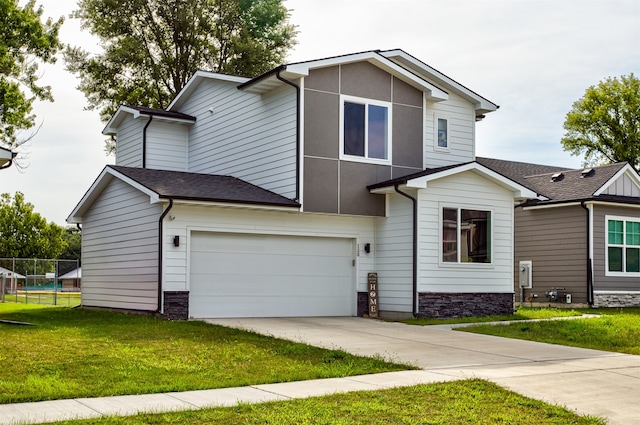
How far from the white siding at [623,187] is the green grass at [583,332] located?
7.07 meters

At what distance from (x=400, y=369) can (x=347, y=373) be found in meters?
0.82

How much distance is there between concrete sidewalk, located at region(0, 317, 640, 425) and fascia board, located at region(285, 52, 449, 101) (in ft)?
20.1

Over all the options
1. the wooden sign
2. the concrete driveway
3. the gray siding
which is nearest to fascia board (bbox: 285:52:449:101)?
the gray siding

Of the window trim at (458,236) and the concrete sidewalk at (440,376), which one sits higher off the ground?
the window trim at (458,236)

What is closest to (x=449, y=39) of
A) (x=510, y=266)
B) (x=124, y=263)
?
(x=510, y=266)

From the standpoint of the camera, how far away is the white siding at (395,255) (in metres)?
18.0

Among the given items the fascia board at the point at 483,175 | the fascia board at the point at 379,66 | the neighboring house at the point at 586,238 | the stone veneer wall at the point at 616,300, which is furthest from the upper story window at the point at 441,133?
the stone veneer wall at the point at 616,300

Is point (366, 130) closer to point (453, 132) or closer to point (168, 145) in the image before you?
point (453, 132)

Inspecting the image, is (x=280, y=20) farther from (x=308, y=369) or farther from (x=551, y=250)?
(x=308, y=369)

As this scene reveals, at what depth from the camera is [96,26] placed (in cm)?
3325

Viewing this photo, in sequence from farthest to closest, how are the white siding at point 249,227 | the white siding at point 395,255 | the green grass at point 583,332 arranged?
the white siding at point 395,255, the white siding at point 249,227, the green grass at point 583,332

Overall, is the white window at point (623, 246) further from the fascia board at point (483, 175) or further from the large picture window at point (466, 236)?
the large picture window at point (466, 236)

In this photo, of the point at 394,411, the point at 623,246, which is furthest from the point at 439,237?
the point at 394,411

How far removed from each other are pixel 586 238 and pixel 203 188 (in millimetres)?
11941
